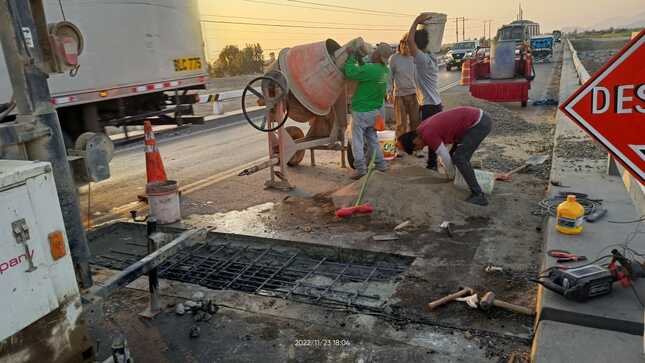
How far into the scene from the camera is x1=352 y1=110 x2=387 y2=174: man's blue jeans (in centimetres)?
709

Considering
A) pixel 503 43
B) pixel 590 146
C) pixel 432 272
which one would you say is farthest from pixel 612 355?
pixel 503 43

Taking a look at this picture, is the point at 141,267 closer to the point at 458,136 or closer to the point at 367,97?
the point at 458,136

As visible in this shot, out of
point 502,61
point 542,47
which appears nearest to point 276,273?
point 502,61

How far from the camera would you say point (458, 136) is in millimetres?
5855

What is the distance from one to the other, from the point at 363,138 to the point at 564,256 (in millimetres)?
3851

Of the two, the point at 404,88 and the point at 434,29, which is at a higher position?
the point at 434,29

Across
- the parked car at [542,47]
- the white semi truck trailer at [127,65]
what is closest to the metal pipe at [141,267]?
the white semi truck trailer at [127,65]

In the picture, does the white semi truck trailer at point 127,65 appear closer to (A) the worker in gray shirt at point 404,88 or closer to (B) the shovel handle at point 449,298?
(A) the worker in gray shirt at point 404,88

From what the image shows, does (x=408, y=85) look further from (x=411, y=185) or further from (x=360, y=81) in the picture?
(x=411, y=185)

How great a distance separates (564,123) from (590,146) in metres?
2.11

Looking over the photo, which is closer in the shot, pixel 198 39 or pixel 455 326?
pixel 455 326

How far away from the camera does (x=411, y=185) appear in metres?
6.13

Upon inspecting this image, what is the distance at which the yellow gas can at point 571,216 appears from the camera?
13.8 ft

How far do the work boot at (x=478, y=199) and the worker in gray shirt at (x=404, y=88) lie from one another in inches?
112
